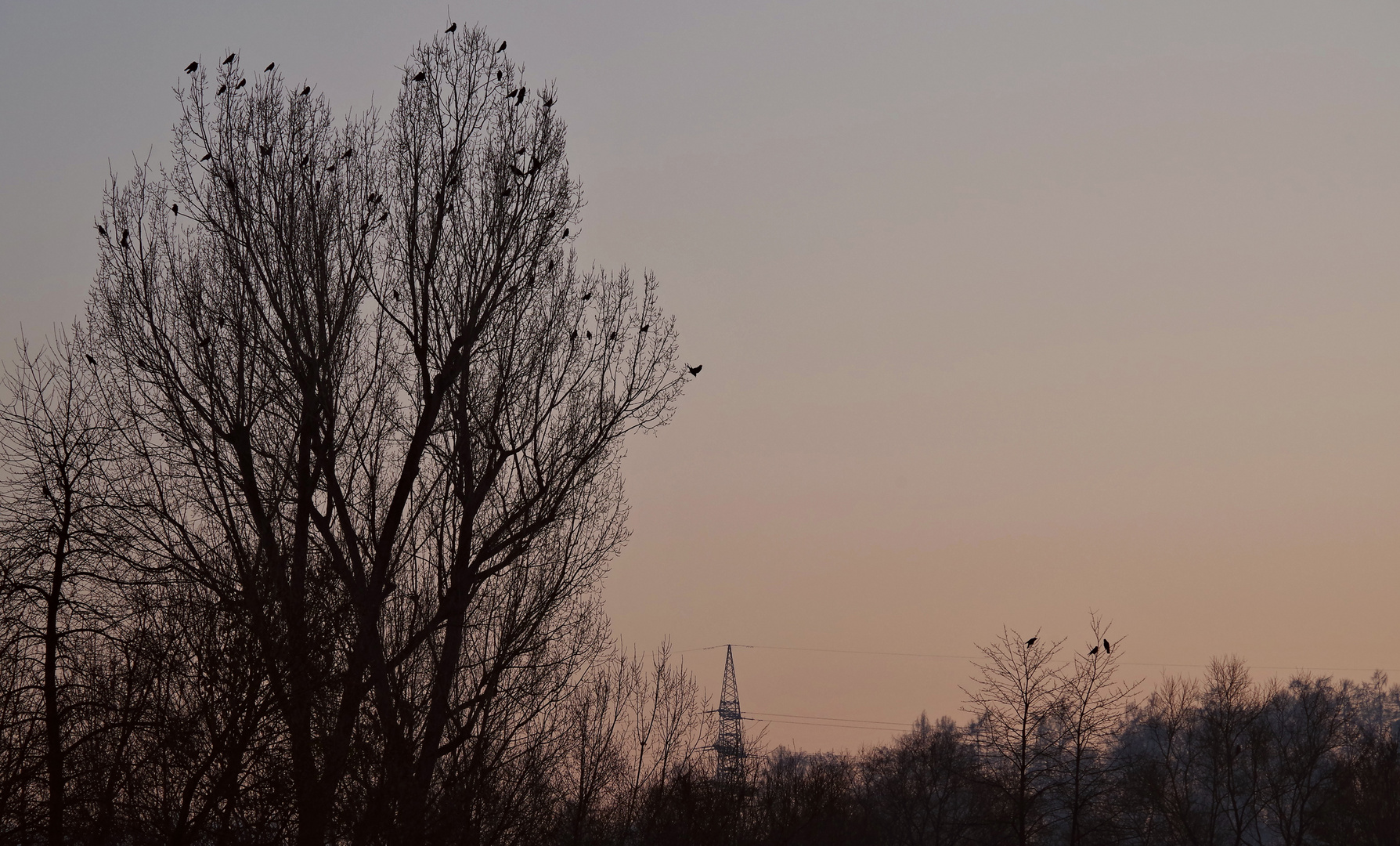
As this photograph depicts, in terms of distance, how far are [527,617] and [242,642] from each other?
536 cm

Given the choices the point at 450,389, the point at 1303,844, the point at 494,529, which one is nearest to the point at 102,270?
the point at 450,389

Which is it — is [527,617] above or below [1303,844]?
above

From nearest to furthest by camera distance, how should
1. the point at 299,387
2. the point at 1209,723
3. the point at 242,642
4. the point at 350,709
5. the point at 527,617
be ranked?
the point at 242,642
the point at 350,709
the point at 299,387
the point at 527,617
the point at 1209,723

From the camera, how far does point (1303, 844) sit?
152ft

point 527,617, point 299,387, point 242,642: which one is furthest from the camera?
point 527,617

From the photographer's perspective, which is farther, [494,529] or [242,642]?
[494,529]

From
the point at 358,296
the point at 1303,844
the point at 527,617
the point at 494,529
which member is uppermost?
the point at 358,296

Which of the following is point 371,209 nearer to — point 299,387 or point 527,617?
point 299,387

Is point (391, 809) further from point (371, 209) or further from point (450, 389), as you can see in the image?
point (371, 209)

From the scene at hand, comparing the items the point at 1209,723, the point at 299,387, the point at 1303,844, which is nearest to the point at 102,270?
the point at 299,387

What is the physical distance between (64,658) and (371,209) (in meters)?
6.61

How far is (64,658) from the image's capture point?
403 inches

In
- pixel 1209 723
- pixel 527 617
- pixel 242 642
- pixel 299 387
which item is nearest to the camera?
Result: pixel 242 642

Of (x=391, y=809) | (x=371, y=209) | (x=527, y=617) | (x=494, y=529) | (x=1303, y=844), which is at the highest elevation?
(x=371, y=209)
